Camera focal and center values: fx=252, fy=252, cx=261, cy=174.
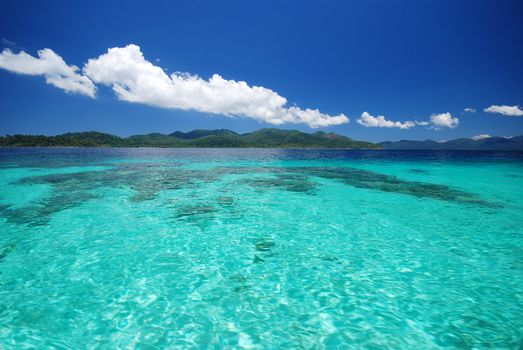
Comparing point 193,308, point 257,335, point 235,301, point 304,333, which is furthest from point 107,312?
point 304,333

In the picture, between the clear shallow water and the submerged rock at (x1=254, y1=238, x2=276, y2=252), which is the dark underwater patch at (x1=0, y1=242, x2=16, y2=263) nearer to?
the clear shallow water

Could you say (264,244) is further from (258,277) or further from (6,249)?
(6,249)

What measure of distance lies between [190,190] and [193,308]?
1510 centimetres

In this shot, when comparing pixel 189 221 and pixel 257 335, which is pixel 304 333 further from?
pixel 189 221

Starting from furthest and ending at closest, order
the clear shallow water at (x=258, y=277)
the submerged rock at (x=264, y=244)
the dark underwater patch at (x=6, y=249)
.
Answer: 1. the submerged rock at (x=264, y=244)
2. the dark underwater patch at (x=6, y=249)
3. the clear shallow water at (x=258, y=277)

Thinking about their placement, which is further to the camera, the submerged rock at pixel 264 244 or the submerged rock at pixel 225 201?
the submerged rock at pixel 225 201

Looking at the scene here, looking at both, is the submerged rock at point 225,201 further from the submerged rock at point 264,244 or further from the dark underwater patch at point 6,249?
the dark underwater patch at point 6,249

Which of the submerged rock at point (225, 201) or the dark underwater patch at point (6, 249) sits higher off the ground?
the submerged rock at point (225, 201)

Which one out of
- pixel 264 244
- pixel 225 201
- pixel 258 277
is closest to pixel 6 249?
pixel 258 277

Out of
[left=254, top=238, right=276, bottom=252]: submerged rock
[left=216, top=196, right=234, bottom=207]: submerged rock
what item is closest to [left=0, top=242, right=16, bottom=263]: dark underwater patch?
[left=254, top=238, right=276, bottom=252]: submerged rock

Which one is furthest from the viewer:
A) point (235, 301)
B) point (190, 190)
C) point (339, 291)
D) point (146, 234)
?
point (190, 190)

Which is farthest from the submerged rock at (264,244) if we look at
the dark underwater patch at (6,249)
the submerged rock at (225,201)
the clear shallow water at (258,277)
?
the dark underwater patch at (6,249)

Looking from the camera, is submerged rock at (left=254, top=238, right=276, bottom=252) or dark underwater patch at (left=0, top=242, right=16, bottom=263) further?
submerged rock at (left=254, top=238, right=276, bottom=252)

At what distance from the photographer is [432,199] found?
60.8 feet
